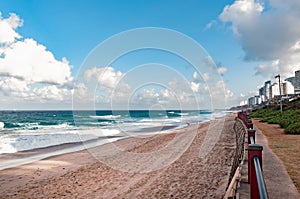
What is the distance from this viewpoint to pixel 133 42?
1278cm

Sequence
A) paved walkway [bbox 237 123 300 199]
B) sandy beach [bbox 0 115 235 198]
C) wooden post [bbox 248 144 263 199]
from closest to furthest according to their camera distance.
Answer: wooden post [bbox 248 144 263 199], paved walkway [bbox 237 123 300 199], sandy beach [bbox 0 115 235 198]

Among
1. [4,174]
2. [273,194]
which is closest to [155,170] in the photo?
[273,194]

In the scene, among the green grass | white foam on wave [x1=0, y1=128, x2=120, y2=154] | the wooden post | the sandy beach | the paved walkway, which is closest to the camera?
the wooden post

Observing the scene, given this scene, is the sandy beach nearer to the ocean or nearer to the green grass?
the green grass

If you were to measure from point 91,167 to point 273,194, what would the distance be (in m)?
7.87

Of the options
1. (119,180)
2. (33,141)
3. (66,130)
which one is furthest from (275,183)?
(66,130)

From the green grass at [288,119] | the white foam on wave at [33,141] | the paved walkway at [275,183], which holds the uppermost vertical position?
the green grass at [288,119]

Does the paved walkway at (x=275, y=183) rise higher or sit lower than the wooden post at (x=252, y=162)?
lower

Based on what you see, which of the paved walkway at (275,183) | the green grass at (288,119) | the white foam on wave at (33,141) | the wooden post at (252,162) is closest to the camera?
the wooden post at (252,162)

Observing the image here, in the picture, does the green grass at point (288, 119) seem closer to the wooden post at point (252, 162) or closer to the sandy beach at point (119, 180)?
the sandy beach at point (119, 180)

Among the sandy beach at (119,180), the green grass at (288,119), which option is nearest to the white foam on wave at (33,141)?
the sandy beach at (119,180)

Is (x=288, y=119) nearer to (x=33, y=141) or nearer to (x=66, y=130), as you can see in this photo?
(x=33, y=141)

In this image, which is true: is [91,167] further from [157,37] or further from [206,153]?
[157,37]

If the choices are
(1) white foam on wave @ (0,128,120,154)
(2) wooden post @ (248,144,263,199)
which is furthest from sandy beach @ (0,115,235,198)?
(1) white foam on wave @ (0,128,120,154)
